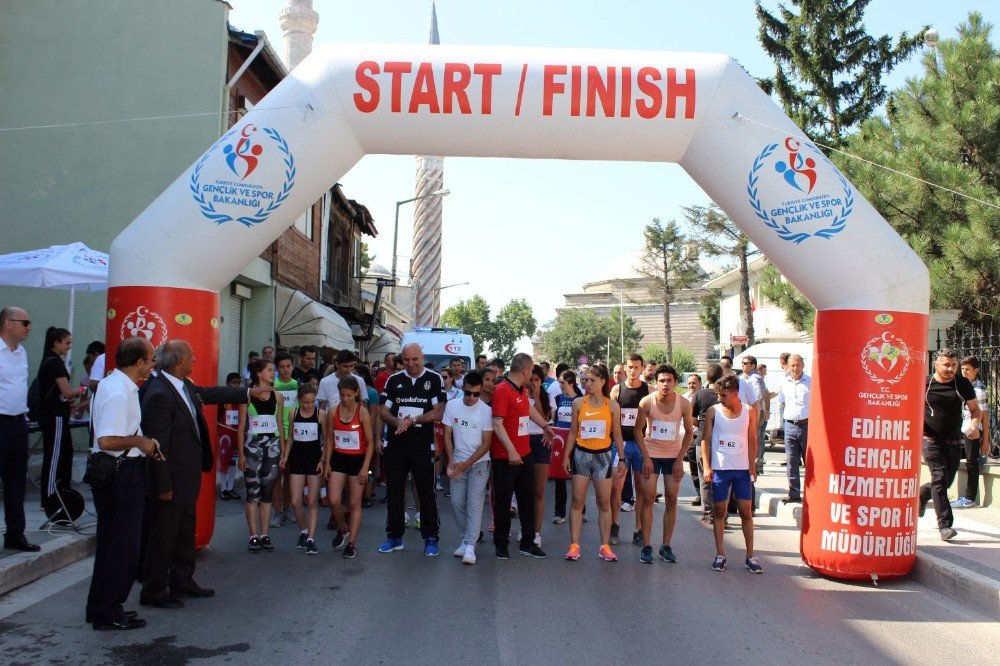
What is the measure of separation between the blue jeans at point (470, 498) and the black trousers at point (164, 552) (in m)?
2.69

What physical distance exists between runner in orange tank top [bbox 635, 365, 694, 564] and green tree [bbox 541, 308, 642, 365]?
75.7m

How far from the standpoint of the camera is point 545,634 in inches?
234

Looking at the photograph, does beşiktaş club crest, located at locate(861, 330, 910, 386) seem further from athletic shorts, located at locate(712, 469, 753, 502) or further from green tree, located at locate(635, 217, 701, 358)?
green tree, located at locate(635, 217, 701, 358)

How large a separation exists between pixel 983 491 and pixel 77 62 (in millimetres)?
16451

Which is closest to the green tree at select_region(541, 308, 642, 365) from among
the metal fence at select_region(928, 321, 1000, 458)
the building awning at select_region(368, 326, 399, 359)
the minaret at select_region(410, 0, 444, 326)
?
the minaret at select_region(410, 0, 444, 326)

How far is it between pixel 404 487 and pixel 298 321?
12358mm

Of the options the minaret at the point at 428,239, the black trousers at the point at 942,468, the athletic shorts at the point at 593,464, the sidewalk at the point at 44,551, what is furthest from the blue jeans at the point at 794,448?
the minaret at the point at 428,239

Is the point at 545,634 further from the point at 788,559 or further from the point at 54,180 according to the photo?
the point at 54,180

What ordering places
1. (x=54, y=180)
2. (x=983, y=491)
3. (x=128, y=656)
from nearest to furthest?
(x=128, y=656), (x=983, y=491), (x=54, y=180)

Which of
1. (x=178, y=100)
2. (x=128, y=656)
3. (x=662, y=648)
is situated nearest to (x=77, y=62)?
(x=178, y=100)

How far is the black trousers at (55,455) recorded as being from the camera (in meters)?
8.27

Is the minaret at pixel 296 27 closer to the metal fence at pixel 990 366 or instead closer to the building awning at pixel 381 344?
the building awning at pixel 381 344

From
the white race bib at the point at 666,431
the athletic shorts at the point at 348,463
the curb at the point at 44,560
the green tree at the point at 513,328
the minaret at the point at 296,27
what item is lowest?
the curb at the point at 44,560

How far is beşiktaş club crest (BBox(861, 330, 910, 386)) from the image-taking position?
25.1ft
